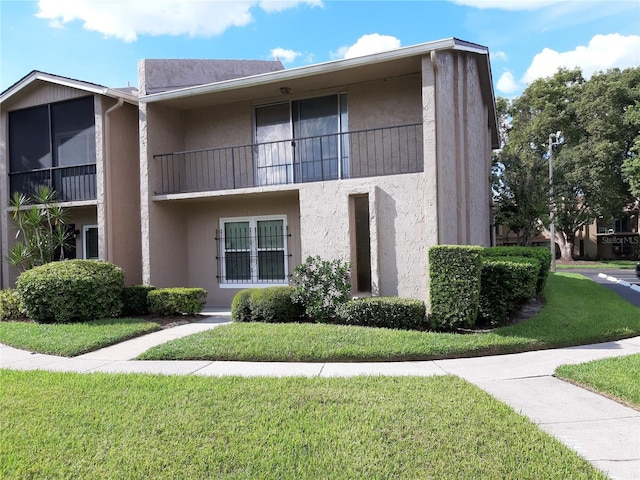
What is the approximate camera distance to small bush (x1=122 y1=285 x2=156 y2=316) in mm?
9672

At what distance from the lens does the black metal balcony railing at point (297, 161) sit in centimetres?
1003

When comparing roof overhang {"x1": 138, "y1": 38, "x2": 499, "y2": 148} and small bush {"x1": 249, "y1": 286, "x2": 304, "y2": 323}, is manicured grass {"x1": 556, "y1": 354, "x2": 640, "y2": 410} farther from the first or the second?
roof overhang {"x1": 138, "y1": 38, "x2": 499, "y2": 148}

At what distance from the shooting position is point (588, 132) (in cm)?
2933

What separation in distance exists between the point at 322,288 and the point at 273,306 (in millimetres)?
990

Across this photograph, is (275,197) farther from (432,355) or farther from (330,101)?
(432,355)

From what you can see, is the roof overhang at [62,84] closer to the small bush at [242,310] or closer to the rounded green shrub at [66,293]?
the rounded green shrub at [66,293]

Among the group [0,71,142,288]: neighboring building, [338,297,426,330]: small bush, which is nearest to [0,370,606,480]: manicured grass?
[338,297,426,330]: small bush

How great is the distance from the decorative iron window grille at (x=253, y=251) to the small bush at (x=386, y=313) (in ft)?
11.0

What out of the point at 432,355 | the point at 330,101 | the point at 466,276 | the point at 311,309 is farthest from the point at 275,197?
the point at 432,355

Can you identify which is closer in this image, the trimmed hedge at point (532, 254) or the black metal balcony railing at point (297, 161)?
the trimmed hedge at point (532, 254)

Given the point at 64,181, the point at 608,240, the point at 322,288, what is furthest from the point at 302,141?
the point at 608,240

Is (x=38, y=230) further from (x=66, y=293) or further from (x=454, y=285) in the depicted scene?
(x=454, y=285)

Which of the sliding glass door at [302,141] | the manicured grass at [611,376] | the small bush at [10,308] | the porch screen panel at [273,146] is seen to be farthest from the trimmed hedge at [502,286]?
the small bush at [10,308]

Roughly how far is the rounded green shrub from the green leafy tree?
2.20 m
